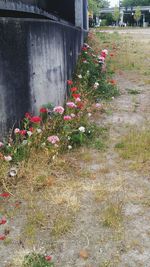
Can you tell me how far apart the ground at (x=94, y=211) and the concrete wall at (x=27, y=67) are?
1.04m

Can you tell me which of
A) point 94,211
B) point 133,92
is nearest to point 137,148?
point 94,211

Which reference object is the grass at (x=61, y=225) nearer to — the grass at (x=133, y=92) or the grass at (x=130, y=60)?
the grass at (x=133, y=92)

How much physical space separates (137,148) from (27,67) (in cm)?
205

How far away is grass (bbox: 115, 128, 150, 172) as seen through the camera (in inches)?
204

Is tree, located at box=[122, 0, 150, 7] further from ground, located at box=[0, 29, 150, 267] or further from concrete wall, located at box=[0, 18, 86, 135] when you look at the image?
ground, located at box=[0, 29, 150, 267]

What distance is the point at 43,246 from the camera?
3.48 metres

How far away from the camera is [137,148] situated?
560 centimetres

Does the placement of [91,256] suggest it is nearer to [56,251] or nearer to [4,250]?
[56,251]

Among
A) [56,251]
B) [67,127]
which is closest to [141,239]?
[56,251]

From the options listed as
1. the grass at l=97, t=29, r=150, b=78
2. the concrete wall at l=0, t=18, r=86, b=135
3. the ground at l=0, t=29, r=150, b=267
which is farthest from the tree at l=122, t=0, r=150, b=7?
the ground at l=0, t=29, r=150, b=267

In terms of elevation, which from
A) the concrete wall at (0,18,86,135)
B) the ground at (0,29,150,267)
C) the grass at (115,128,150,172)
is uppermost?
the concrete wall at (0,18,86,135)

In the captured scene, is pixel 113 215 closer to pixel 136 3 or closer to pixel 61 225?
pixel 61 225

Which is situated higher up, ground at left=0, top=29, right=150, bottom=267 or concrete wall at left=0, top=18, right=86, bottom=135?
concrete wall at left=0, top=18, right=86, bottom=135

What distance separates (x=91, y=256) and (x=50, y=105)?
127 inches
